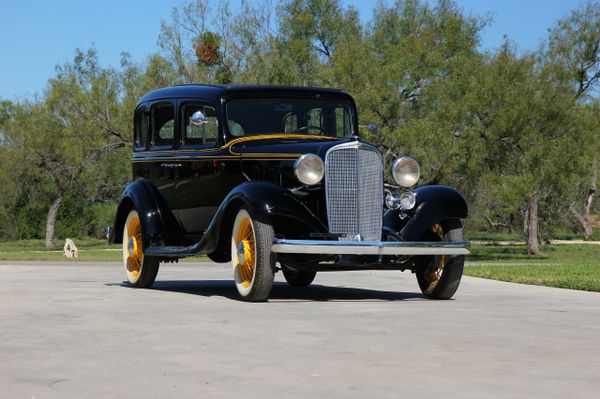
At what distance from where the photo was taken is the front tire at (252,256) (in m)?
11.6

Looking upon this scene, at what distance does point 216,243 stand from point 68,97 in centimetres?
3459

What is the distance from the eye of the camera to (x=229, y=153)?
42.8 ft

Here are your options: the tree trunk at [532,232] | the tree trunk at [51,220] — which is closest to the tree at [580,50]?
the tree trunk at [532,232]

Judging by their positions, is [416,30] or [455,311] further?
[416,30]

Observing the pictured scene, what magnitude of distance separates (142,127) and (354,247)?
5.15 metres

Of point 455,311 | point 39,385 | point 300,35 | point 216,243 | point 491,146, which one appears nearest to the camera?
point 39,385

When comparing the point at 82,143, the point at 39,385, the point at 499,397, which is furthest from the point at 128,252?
the point at 82,143

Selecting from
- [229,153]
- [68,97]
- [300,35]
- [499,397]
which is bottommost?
[499,397]

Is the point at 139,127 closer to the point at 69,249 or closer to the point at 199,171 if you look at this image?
the point at 199,171

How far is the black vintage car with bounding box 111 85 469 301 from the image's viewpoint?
467 inches

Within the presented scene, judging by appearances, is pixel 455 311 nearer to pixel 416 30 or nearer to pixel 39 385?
pixel 39 385

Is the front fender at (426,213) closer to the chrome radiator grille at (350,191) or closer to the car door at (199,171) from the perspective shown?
the chrome radiator grille at (350,191)

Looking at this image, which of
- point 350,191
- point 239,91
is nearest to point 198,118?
point 239,91

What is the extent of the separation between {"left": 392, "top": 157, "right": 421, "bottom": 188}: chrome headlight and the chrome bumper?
37.2 inches
